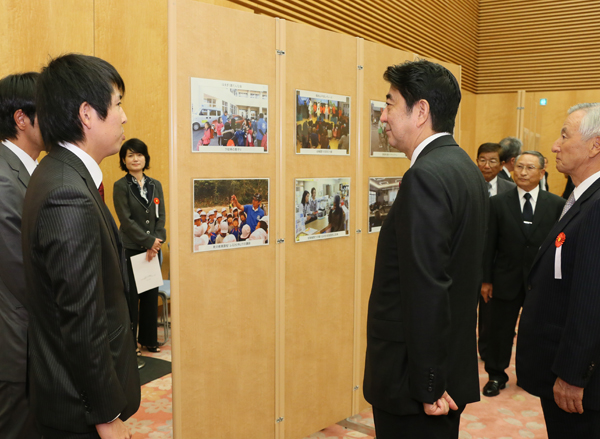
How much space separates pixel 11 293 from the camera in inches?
74.9

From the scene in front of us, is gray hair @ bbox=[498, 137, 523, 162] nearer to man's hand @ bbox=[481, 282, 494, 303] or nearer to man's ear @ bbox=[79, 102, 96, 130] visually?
man's hand @ bbox=[481, 282, 494, 303]

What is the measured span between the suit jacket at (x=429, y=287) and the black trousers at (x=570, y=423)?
0.49 metres

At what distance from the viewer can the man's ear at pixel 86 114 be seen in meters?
1.44

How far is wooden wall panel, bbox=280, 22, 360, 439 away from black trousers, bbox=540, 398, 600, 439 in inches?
54.2

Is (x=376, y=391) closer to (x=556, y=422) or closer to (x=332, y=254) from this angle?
(x=556, y=422)

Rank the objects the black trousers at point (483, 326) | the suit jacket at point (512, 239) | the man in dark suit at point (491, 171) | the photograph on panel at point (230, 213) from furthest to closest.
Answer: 1. the man in dark suit at point (491, 171)
2. the black trousers at point (483, 326)
3. the suit jacket at point (512, 239)
4. the photograph on panel at point (230, 213)

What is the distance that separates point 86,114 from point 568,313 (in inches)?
73.5

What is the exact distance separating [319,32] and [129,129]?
2.76 m

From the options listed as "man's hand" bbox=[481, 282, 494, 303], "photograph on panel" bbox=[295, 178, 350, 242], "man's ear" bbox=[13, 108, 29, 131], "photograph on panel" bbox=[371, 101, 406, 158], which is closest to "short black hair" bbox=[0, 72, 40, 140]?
Answer: "man's ear" bbox=[13, 108, 29, 131]

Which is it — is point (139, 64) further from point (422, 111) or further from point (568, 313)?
point (568, 313)

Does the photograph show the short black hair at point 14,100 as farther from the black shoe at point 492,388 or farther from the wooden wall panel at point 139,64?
the black shoe at point 492,388

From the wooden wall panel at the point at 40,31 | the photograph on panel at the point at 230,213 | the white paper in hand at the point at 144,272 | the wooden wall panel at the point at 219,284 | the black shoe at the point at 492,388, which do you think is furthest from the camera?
the white paper in hand at the point at 144,272

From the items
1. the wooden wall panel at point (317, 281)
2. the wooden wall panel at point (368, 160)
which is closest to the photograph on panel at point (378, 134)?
the wooden wall panel at point (368, 160)

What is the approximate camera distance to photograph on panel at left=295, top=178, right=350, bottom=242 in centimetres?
291
